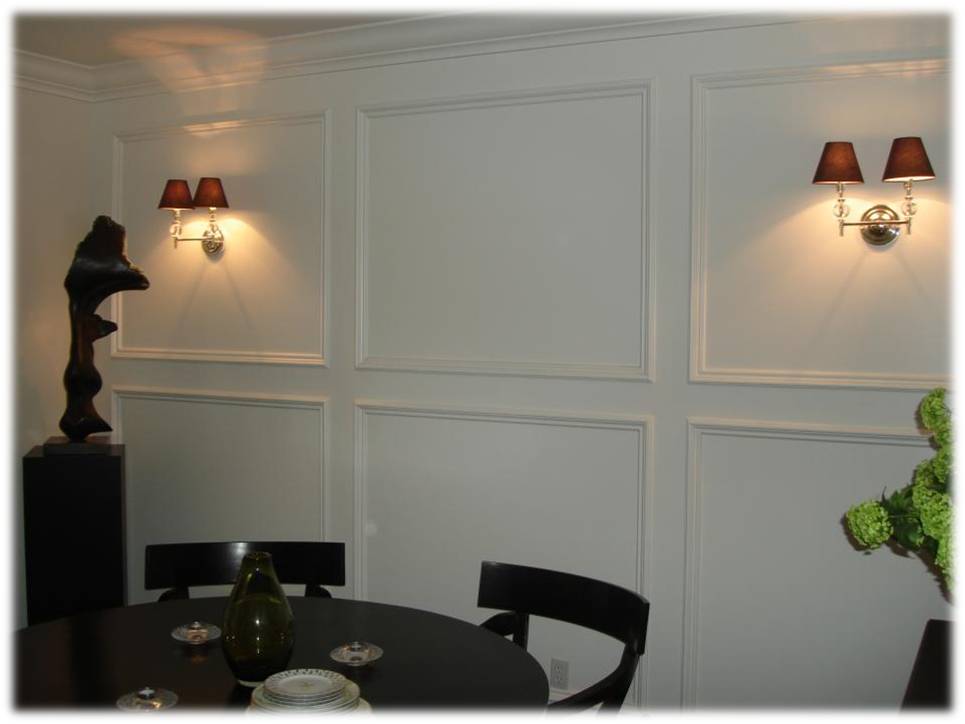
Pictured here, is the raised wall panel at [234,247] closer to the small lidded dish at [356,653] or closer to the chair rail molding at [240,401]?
the chair rail molding at [240,401]

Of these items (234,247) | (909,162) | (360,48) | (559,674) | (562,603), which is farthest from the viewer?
(234,247)

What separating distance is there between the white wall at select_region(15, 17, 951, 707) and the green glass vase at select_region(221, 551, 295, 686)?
1631mm

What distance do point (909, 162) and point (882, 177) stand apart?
15cm

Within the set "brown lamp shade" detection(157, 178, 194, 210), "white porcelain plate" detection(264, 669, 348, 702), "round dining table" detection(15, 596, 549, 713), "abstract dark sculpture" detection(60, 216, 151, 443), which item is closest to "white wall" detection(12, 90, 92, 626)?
"abstract dark sculpture" detection(60, 216, 151, 443)

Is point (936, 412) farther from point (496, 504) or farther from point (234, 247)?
point (234, 247)

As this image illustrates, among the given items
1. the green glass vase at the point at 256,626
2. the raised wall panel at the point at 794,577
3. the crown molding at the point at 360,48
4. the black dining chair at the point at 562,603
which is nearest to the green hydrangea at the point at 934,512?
the black dining chair at the point at 562,603

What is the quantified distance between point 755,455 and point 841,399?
31cm

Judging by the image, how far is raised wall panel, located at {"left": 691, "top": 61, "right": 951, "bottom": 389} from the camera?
9.54 feet

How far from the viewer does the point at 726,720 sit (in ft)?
10.4

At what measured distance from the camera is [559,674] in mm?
3502

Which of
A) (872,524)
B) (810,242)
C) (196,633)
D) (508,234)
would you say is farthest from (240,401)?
(872,524)

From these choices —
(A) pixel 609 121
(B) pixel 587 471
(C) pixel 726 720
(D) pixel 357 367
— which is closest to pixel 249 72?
(D) pixel 357 367

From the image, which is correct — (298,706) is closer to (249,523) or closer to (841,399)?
(841,399)

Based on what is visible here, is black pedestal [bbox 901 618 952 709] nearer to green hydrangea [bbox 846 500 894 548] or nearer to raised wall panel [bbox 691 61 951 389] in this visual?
green hydrangea [bbox 846 500 894 548]
